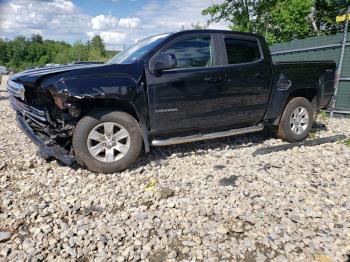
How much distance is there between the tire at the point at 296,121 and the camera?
5531 millimetres

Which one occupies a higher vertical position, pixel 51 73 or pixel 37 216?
pixel 51 73

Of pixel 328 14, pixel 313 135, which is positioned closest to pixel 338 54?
pixel 313 135

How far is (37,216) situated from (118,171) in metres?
1.27

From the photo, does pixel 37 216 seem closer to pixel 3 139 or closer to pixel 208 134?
pixel 208 134

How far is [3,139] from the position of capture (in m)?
5.80

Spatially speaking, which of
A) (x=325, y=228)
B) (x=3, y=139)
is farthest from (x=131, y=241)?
(x=3, y=139)

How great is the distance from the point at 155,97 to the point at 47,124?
144cm

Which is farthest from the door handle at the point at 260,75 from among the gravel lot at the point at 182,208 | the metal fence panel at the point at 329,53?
the metal fence panel at the point at 329,53

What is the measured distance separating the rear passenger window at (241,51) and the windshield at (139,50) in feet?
3.34

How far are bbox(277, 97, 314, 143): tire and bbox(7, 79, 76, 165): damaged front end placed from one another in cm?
353

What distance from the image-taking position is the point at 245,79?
4.90m

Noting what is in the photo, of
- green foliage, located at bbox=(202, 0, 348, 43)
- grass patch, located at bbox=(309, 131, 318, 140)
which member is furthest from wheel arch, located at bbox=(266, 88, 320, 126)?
green foliage, located at bbox=(202, 0, 348, 43)

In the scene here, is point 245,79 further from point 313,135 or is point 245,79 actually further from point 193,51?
point 313,135

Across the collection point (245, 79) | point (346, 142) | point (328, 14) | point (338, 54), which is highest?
point (328, 14)
